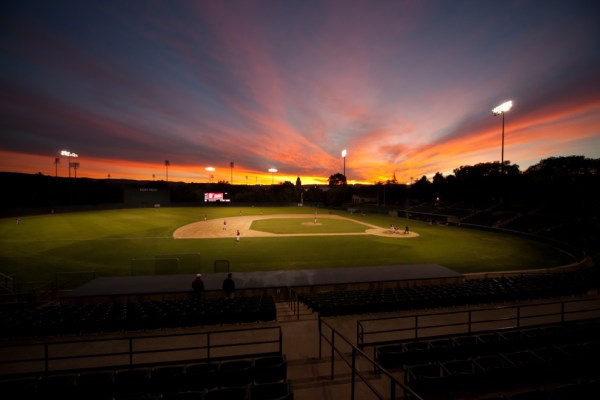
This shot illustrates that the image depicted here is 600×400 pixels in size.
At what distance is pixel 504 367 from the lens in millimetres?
5520

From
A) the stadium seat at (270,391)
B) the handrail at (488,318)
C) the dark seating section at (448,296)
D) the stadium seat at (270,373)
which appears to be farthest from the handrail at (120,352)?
the handrail at (488,318)

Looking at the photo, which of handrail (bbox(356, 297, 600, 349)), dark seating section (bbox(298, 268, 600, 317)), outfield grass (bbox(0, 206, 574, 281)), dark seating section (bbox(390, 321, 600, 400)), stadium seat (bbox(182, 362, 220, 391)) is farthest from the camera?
outfield grass (bbox(0, 206, 574, 281))

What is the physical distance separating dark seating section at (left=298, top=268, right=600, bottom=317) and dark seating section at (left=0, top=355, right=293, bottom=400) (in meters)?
5.05

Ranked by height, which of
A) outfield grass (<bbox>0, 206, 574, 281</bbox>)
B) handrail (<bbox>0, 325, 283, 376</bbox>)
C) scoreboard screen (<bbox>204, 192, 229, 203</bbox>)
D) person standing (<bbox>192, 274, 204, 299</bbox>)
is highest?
scoreboard screen (<bbox>204, 192, 229, 203</bbox>)

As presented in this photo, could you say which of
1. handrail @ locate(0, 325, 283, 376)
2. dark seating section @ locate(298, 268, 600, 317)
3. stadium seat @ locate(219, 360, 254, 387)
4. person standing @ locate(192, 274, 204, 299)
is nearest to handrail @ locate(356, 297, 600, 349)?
dark seating section @ locate(298, 268, 600, 317)

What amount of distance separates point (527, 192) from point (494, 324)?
6554 centimetres

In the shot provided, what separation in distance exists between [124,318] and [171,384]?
6.00 m

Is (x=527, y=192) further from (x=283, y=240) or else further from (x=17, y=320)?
(x=17, y=320)

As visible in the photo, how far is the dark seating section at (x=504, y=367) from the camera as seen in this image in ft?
17.0

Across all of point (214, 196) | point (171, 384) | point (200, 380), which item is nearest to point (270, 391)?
point (200, 380)

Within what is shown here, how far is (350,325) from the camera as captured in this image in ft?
33.5

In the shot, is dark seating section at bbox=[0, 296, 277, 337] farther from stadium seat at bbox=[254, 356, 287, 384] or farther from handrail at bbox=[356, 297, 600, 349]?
stadium seat at bbox=[254, 356, 287, 384]

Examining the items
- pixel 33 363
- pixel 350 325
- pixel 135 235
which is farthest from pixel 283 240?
pixel 33 363

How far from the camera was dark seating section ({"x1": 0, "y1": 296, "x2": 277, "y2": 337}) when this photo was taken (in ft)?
31.3
